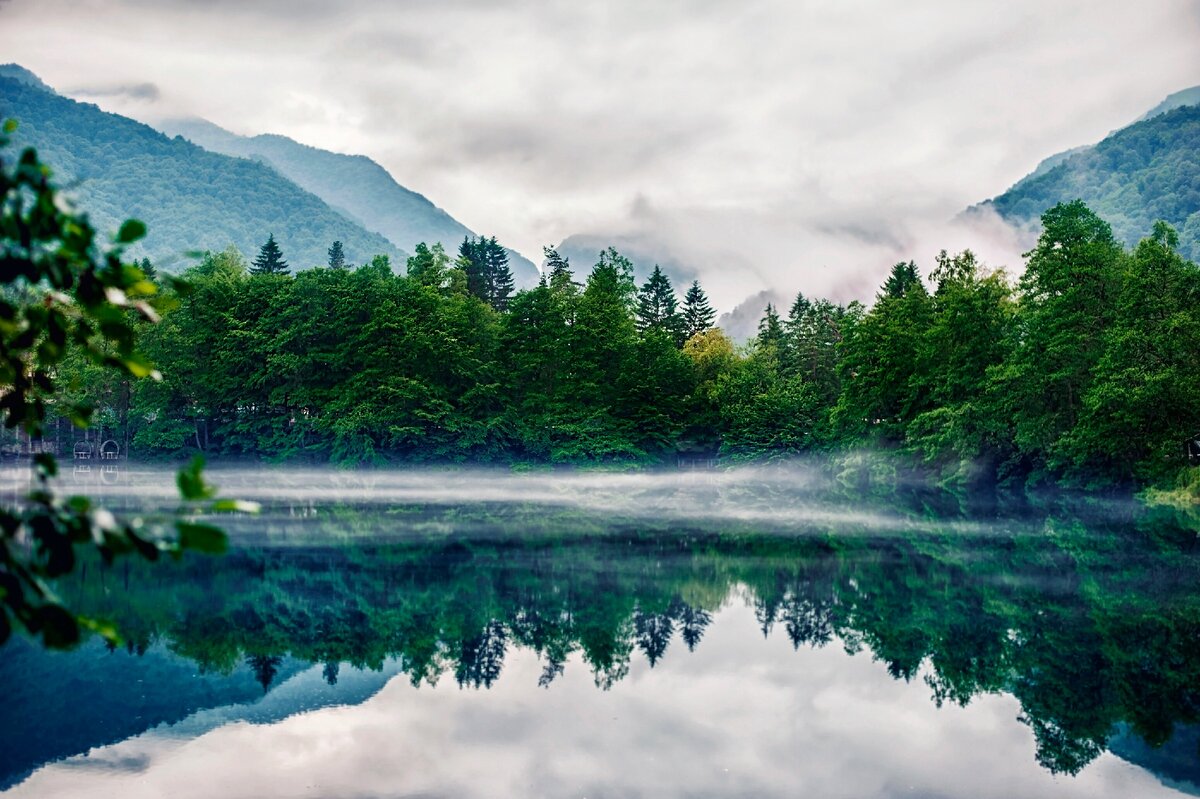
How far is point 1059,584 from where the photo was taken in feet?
64.5

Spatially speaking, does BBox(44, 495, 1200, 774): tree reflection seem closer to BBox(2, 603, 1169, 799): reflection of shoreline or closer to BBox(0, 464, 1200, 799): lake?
BBox(0, 464, 1200, 799): lake

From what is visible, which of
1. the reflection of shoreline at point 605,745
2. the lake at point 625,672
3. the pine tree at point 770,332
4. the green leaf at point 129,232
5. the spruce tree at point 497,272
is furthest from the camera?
the spruce tree at point 497,272

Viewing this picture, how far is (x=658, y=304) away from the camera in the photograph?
86.9 metres

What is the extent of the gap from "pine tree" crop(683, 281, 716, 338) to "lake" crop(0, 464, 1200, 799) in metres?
64.4

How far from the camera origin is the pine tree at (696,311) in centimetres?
9031

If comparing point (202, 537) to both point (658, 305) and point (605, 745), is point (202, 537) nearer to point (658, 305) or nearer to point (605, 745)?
point (605, 745)

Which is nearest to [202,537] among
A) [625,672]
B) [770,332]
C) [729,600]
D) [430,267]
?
[625,672]

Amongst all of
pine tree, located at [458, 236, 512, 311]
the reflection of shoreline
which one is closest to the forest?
pine tree, located at [458, 236, 512, 311]

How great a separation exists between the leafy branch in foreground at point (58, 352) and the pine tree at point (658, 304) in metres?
81.7

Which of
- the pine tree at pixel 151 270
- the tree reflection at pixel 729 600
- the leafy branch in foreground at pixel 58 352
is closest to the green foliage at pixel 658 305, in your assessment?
the pine tree at pixel 151 270

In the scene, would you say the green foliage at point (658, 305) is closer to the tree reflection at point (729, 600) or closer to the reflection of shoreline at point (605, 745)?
the tree reflection at point (729, 600)

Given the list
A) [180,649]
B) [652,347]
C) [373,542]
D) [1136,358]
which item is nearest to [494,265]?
[652,347]

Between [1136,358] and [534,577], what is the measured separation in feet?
93.4

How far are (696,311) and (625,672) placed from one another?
256ft
